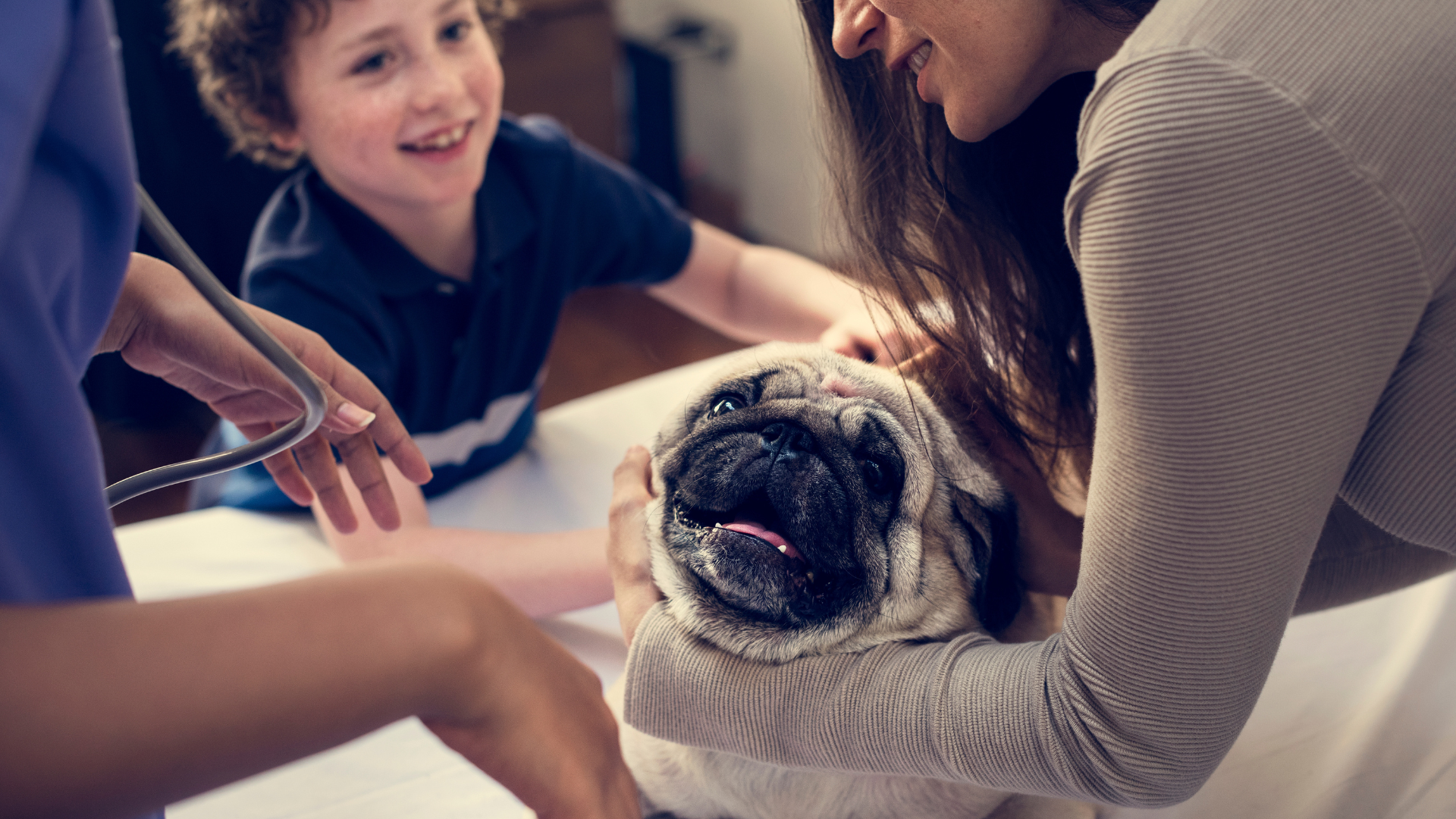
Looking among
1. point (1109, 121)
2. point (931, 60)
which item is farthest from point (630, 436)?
point (1109, 121)

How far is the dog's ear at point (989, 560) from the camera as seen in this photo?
0.70 m

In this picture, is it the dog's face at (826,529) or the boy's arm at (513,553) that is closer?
the dog's face at (826,529)

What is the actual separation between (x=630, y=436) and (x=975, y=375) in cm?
63

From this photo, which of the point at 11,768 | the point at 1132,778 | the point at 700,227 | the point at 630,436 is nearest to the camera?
the point at 11,768

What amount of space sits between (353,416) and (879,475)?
0.39 m

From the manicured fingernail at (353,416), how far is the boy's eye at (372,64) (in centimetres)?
55

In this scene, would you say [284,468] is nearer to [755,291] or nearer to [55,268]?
[55,268]

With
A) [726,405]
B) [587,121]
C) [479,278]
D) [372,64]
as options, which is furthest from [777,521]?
[587,121]

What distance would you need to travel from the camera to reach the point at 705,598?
0.69 metres

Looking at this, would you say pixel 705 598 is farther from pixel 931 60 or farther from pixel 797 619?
pixel 931 60

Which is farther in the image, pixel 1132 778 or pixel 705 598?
pixel 705 598

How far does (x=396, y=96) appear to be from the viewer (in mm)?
1068

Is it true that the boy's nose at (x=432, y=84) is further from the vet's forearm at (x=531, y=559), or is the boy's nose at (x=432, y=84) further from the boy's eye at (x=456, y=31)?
the vet's forearm at (x=531, y=559)

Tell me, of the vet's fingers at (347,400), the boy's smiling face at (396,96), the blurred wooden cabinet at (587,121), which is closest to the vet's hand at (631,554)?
the vet's fingers at (347,400)
